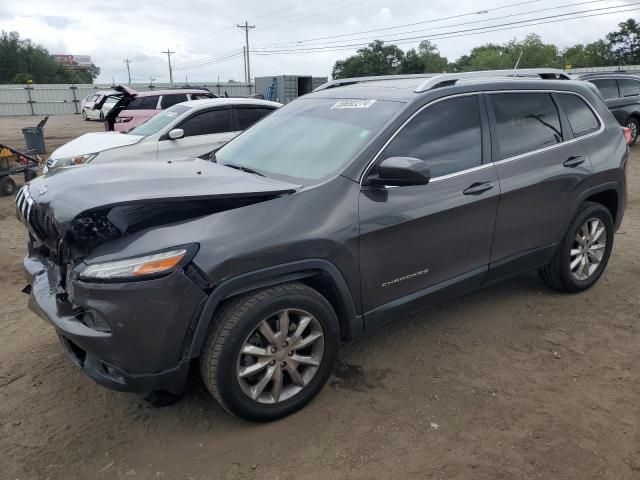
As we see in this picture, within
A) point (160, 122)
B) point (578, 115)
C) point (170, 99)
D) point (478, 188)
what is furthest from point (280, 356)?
point (170, 99)

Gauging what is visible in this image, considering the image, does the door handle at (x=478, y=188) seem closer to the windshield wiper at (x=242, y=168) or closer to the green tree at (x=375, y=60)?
the windshield wiper at (x=242, y=168)

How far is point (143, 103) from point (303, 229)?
1349cm

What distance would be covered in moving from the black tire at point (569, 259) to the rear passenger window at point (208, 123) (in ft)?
19.1

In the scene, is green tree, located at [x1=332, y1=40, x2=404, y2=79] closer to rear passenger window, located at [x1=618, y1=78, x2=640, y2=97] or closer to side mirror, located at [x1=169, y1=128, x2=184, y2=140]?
rear passenger window, located at [x1=618, y1=78, x2=640, y2=97]

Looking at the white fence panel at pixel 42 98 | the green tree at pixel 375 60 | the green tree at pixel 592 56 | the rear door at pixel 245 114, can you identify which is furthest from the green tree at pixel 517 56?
the rear door at pixel 245 114

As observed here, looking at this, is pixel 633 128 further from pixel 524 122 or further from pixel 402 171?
pixel 402 171

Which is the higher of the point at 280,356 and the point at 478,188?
the point at 478,188

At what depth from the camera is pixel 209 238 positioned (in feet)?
8.49

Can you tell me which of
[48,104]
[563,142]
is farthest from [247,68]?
[563,142]

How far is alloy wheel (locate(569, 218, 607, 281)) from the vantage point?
14.5 feet

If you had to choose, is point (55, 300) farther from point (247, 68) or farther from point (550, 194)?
point (247, 68)

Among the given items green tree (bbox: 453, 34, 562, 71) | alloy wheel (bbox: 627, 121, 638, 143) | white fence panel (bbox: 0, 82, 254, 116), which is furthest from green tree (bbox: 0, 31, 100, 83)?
alloy wheel (bbox: 627, 121, 638, 143)

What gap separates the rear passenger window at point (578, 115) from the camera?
4.27m

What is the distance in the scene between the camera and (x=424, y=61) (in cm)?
8206
